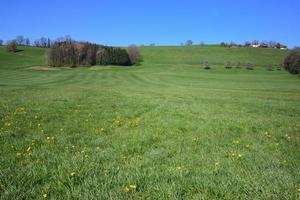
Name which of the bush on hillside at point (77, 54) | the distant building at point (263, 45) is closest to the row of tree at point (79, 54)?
the bush on hillside at point (77, 54)

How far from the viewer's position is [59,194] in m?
4.51

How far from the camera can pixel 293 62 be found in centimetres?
7981

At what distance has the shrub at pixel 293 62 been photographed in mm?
77062

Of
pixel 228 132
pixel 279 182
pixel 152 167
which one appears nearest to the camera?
pixel 279 182

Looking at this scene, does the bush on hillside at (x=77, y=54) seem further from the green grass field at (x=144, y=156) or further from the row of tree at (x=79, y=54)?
the green grass field at (x=144, y=156)

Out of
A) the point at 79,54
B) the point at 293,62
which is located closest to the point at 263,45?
the point at 293,62

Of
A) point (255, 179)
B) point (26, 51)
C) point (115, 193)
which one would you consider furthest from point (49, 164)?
point (26, 51)

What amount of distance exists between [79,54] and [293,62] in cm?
5901

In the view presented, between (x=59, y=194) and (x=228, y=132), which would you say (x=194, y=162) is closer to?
(x=59, y=194)

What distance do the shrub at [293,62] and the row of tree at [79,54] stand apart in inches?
1985

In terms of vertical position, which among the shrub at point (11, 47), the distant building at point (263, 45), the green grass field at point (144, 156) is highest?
the distant building at point (263, 45)

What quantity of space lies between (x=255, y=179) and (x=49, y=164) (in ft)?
11.9

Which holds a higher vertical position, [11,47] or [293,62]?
[11,47]

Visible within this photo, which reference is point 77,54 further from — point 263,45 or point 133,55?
point 263,45
